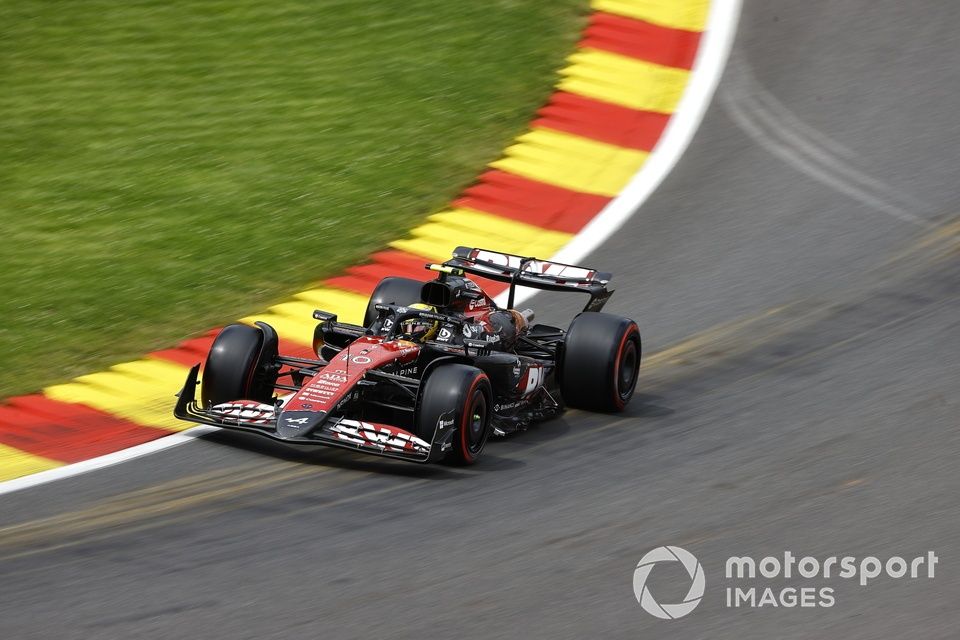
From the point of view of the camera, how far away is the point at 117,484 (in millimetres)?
7586

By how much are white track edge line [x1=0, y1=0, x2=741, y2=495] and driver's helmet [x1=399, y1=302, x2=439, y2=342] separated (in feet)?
4.16

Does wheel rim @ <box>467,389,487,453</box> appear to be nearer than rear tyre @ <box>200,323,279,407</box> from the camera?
Yes

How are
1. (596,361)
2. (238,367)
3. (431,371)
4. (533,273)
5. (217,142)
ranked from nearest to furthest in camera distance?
(431,371) < (238,367) < (596,361) < (533,273) < (217,142)

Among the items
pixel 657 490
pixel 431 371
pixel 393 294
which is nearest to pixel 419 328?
pixel 431 371

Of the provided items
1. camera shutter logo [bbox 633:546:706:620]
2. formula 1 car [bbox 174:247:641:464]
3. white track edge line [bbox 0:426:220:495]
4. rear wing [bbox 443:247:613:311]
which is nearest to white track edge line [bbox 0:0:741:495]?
white track edge line [bbox 0:426:220:495]

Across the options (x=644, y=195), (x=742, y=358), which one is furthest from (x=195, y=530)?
(x=644, y=195)

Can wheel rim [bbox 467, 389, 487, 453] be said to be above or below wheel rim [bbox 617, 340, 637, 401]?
below

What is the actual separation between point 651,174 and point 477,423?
5303 mm

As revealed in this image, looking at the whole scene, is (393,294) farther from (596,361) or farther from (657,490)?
(657,490)

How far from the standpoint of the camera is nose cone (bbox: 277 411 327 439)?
24.6 feet

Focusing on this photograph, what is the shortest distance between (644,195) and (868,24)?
4.69m

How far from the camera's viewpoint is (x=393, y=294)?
30.4 ft

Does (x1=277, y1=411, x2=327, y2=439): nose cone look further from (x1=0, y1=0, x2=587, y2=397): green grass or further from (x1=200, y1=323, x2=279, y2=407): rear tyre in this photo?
(x1=0, y1=0, x2=587, y2=397): green grass

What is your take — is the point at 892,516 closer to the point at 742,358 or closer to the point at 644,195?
the point at 742,358
